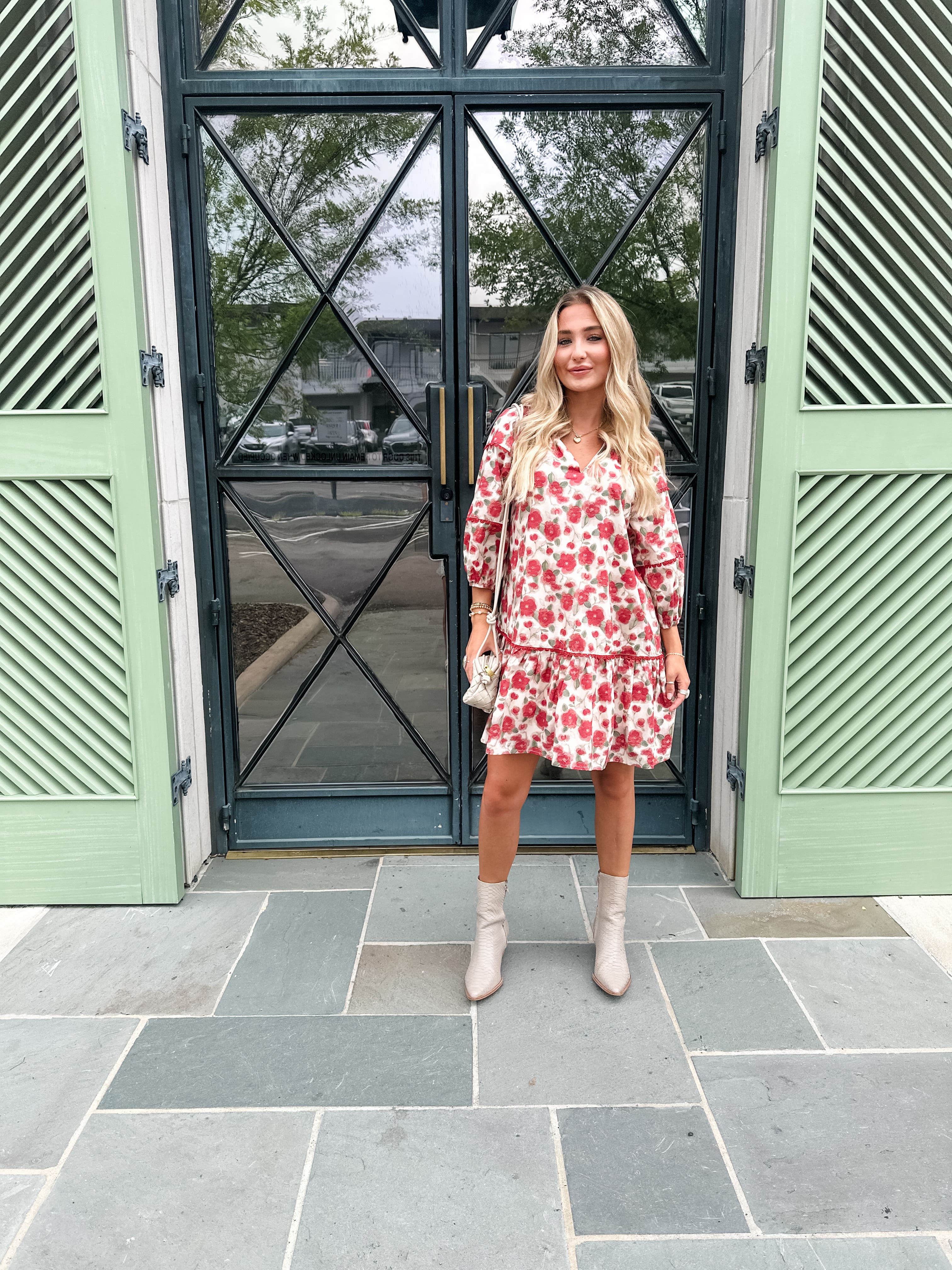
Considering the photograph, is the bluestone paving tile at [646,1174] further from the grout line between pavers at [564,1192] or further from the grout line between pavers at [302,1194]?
the grout line between pavers at [302,1194]

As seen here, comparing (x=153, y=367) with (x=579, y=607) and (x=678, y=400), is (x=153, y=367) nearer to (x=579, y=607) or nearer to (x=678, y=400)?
(x=579, y=607)

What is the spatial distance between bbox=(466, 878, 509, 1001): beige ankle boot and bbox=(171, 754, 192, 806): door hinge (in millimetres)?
1039

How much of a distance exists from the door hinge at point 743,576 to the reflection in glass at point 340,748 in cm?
124

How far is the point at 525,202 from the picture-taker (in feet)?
9.49

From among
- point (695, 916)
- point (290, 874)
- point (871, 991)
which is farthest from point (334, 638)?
point (871, 991)

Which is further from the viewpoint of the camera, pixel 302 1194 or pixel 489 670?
pixel 489 670

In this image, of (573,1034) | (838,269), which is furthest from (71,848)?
(838,269)

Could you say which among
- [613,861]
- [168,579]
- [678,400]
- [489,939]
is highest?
[678,400]

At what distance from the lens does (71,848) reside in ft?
9.20

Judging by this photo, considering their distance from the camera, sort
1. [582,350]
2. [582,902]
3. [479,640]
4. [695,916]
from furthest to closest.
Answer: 1. [582,902]
2. [695,916]
3. [479,640]
4. [582,350]

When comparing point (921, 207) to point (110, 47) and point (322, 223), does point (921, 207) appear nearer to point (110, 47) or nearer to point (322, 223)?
point (322, 223)

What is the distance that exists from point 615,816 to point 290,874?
1.24m

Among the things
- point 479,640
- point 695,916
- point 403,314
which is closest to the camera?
point 479,640

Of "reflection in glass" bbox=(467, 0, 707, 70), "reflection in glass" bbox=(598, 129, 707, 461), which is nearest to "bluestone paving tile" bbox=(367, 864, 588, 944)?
"reflection in glass" bbox=(598, 129, 707, 461)
